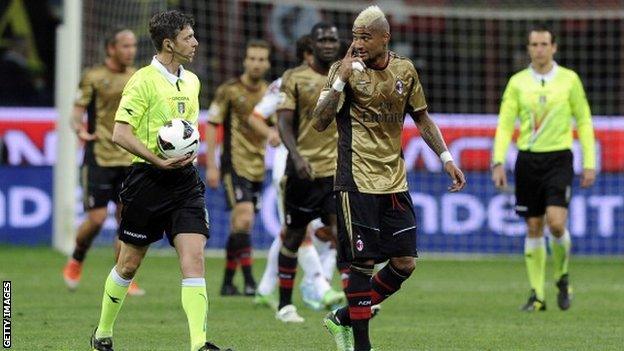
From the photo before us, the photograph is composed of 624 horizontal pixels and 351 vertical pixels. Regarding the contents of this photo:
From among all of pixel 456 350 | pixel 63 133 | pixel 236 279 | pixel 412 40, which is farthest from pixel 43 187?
pixel 456 350

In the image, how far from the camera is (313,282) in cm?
1302

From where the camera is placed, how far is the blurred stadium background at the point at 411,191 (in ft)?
37.5

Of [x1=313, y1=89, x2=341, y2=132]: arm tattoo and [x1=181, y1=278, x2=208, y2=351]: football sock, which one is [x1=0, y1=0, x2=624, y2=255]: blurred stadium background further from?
[x1=181, y1=278, x2=208, y2=351]: football sock

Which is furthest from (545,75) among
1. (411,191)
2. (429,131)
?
(411,191)

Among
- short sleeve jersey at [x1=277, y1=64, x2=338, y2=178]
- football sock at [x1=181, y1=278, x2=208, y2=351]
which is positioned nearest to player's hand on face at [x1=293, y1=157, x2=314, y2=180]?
short sleeve jersey at [x1=277, y1=64, x2=338, y2=178]

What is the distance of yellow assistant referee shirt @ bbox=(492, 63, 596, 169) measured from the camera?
43.1 feet

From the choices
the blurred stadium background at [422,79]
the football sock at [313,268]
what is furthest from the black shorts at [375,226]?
the blurred stadium background at [422,79]

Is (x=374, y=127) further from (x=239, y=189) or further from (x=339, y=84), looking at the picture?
(x=239, y=189)

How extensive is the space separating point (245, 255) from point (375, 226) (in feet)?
16.6

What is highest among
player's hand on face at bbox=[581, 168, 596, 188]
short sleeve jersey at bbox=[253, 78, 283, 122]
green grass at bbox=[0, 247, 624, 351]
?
short sleeve jersey at bbox=[253, 78, 283, 122]

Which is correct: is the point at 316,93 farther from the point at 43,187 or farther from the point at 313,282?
the point at 43,187

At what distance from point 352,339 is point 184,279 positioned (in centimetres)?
131

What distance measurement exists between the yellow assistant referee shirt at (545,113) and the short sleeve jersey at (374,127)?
12.2 ft

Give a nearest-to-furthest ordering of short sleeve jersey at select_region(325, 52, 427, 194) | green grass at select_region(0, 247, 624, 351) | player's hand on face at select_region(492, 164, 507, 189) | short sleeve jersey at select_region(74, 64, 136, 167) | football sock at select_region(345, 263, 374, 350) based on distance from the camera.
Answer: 1. football sock at select_region(345, 263, 374, 350)
2. short sleeve jersey at select_region(325, 52, 427, 194)
3. green grass at select_region(0, 247, 624, 351)
4. player's hand on face at select_region(492, 164, 507, 189)
5. short sleeve jersey at select_region(74, 64, 136, 167)
